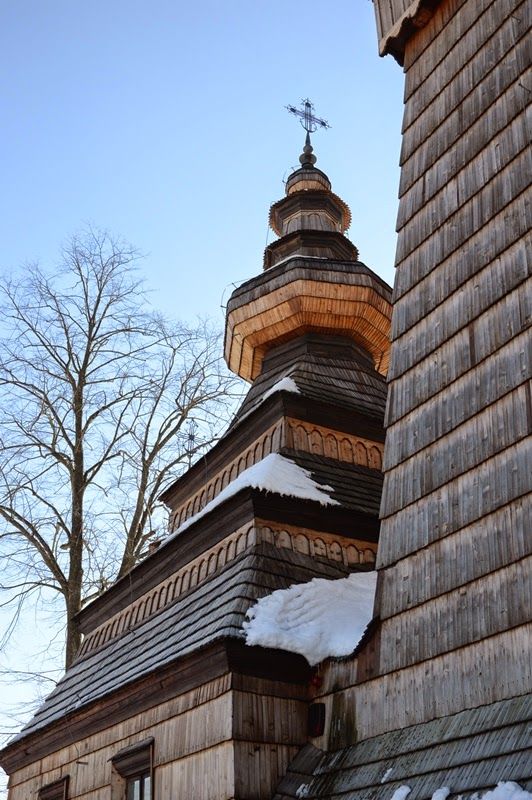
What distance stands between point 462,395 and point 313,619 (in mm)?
2912

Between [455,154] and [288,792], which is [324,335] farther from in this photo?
[288,792]

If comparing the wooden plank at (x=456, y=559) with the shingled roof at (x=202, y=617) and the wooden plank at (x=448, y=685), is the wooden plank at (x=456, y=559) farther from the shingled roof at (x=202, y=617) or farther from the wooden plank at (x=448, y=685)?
the shingled roof at (x=202, y=617)

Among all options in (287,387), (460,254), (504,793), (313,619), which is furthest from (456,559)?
(287,387)

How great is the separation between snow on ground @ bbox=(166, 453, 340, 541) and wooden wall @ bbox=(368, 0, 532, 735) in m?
2.09

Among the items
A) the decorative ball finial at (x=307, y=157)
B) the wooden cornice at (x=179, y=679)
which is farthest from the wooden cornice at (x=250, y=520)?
the decorative ball finial at (x=307, y=157)

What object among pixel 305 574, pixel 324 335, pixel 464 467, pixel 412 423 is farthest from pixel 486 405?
pixel 324 335

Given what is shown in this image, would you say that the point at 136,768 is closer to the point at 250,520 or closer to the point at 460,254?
the point at 250,520

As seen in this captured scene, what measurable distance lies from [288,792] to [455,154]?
5.79 metres

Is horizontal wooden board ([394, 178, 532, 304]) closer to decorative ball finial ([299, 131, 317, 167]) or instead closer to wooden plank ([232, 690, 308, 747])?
wooden plank ([232, 690, 308, 747])

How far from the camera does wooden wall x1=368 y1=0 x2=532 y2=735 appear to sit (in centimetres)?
648

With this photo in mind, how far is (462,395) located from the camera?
7.36m

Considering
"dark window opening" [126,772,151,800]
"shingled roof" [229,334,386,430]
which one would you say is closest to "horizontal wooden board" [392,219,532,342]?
"shingled roof" [229,334,386,430]

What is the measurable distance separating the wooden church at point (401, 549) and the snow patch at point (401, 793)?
0.08 ft

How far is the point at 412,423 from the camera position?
7973 mm
